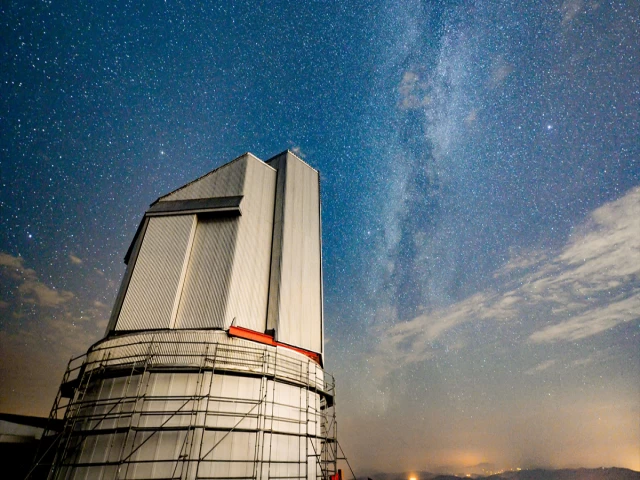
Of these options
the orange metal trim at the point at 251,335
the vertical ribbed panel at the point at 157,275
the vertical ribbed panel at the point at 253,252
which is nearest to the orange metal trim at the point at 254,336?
the orange metal trim at the point at 251,335

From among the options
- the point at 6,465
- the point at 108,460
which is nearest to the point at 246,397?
the point at 108,460

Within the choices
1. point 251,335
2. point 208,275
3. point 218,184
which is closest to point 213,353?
point 251,335

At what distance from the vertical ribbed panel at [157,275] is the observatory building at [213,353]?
2.6 inches

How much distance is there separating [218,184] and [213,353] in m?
11.5

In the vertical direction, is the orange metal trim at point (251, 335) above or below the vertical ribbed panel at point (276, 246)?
below

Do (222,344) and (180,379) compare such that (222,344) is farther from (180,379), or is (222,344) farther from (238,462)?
(238,462)

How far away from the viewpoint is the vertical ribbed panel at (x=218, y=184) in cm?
2139

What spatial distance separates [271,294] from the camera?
19266 mm

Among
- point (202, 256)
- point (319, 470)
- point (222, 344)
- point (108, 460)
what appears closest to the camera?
point (108, 460)

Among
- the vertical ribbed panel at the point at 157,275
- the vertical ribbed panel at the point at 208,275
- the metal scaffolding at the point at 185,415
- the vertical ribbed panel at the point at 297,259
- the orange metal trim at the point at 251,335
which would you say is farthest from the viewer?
the vertical ribbed panel at the point at 297,259

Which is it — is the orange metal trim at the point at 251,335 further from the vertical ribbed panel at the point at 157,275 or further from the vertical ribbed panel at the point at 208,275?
the vertical ribbed panel at the point at 157,275

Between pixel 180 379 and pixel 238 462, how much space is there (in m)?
4.15

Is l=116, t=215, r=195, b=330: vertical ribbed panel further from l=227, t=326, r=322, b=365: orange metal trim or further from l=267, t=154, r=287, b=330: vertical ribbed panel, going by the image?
l=267, t=154, r=287, b=330: vertical ribbed panel

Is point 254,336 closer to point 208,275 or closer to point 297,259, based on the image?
point 208,275
